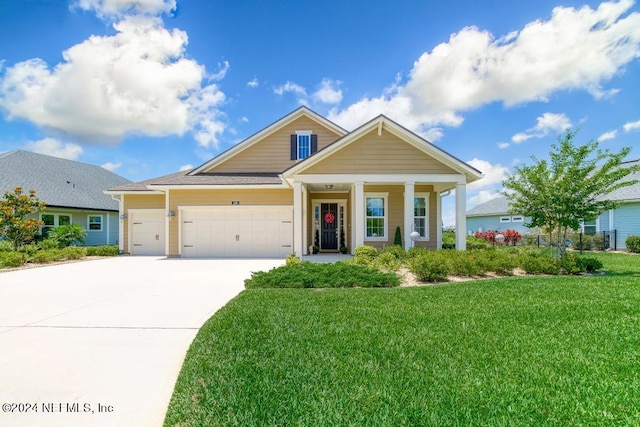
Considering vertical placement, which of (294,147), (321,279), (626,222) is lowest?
(321,279)

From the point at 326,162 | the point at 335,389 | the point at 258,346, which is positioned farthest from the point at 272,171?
the point at 335,389

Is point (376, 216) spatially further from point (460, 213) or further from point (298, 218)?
point (298, 218)

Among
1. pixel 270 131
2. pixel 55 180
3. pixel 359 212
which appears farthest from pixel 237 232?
pixel 55 180

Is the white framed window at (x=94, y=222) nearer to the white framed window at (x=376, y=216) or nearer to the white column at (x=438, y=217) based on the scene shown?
the white framed window at (x=376, y=216)

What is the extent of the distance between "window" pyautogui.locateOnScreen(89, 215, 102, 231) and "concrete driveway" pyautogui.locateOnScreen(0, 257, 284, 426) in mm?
15007

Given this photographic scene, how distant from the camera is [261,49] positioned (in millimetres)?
13336

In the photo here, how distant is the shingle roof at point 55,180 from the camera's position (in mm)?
18750

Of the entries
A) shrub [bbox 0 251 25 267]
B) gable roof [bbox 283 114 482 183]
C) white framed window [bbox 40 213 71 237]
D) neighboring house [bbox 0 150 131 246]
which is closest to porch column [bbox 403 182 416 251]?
gable roof [bbox 283 114 482 183]

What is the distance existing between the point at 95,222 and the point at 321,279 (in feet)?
68.4

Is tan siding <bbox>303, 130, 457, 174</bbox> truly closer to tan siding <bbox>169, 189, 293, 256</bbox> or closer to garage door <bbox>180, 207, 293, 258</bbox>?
tan siding <bbox>169, 189, 293, 256</bbox>

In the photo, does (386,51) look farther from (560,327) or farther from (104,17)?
(560,327)

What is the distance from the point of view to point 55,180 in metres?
20.8

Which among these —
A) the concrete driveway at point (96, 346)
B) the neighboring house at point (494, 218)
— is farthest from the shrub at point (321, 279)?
the neighboring house at point (494, 218)

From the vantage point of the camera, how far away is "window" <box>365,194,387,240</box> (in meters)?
14.1
